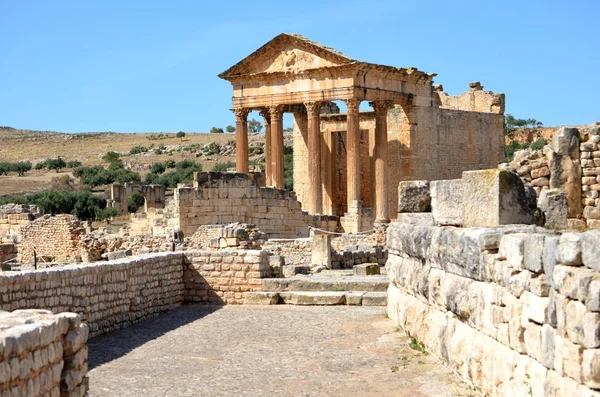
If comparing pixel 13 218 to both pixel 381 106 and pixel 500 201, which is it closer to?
pixel 381 106

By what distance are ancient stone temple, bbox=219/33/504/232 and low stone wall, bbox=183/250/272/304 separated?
17970 millimetres

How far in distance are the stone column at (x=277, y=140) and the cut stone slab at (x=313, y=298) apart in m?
21.1

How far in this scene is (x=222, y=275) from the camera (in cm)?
1441

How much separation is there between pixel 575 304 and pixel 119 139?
311ft

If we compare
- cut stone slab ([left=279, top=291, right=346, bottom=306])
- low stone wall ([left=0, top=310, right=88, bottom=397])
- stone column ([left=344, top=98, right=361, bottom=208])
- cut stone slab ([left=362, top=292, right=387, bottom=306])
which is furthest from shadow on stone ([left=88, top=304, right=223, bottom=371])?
stone column ([left=344, top=98, right=361, bottom=208])

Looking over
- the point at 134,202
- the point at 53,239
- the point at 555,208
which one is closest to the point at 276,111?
the point at 53,239

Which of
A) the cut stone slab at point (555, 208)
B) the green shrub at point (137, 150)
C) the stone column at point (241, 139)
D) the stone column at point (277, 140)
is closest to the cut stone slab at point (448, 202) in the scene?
the cut stone slab at point (555, 208)

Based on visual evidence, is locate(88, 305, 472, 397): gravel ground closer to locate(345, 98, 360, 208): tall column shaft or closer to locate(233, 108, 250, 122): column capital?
locate(345, 98, 360, 208): tall column shaft

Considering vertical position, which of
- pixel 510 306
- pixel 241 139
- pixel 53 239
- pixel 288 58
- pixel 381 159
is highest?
pixel 288 58

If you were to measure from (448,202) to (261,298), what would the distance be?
18.4 feet

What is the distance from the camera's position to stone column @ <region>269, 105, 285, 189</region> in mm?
35281

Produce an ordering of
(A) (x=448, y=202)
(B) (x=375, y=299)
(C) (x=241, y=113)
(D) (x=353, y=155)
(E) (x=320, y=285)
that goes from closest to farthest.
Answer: (A) (x=448, y=202)
(B) (x=375, y=299)
(E) (x=320, y=285)
(D) (x=353, y=155)
(C) (x=241, y=113)

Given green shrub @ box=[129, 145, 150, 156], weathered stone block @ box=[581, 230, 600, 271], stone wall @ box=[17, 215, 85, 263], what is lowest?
stone wall @ box=[17, 215, 85, 263]

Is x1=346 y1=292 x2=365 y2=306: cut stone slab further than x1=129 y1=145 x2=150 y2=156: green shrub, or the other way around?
x1=129 y1=145 x2=150 y2=156: green shrub
